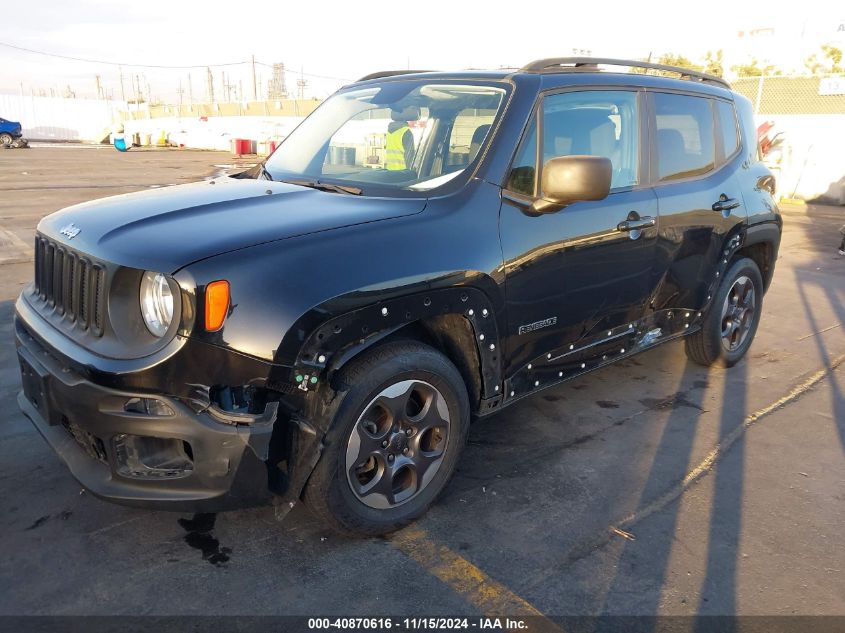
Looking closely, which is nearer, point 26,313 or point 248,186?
point 26,313

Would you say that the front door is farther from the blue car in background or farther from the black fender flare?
the blue car in background

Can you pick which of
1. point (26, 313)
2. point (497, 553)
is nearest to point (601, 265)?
point (497, 553)

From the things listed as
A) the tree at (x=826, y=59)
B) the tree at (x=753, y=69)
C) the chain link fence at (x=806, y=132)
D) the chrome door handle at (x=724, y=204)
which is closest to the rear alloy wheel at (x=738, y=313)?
the chrome door handle at (x=724, y=204)

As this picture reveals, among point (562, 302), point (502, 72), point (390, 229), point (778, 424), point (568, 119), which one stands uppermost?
point (502, 72)

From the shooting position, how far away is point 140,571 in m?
2.68

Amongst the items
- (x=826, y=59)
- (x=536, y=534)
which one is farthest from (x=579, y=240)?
(x=826, y=59)

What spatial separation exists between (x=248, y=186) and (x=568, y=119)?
168 cm

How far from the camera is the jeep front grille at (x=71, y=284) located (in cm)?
257

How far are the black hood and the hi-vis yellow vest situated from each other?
0.44 meters

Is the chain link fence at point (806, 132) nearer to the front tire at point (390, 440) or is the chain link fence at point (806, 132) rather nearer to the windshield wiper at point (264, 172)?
the windshield wiper at point (264, 172)

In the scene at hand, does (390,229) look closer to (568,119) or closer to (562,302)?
(562,302)

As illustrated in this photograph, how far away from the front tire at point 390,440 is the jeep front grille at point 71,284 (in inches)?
37.7

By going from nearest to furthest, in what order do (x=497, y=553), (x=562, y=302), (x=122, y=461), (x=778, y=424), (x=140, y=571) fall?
(x=122, y=461) < (x=140, y=571) < (x=497, y=553) < (x=562, y=302) < (x=778, y=424)

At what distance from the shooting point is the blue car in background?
35.2 m
